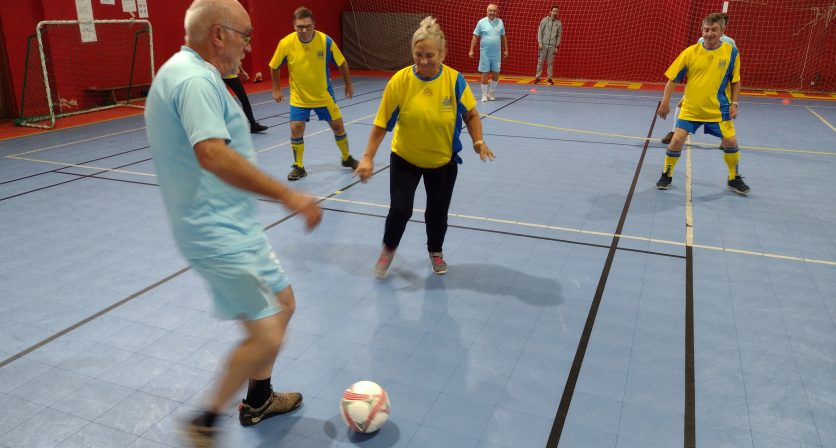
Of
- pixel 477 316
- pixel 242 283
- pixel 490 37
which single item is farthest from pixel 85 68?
pixel 242 283

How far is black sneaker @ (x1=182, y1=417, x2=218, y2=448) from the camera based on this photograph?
7.39 feet

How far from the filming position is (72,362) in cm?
326

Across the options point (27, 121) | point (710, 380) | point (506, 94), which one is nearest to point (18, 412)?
point (710, 380)

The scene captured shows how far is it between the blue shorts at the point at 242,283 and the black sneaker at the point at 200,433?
0.43m

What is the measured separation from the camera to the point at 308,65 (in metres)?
6.70

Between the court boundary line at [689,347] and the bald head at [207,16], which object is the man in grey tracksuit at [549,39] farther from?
the bald head at [207,16]

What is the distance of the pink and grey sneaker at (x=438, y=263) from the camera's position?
4.43 metres

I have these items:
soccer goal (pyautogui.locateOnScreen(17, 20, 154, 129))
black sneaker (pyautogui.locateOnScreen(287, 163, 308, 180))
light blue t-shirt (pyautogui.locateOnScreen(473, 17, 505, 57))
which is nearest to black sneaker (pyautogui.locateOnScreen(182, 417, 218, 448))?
black sneaker (pyautogui.locateOnScreen(287, 163, 308, 180))

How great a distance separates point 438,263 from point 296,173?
312 centimetres

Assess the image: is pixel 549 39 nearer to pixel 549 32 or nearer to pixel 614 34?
pixel 549 32

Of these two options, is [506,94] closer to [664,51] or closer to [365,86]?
[365,86]

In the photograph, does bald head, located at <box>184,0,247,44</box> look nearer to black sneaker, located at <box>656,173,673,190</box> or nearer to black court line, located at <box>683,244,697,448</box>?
black court line, located at <box>683,244,697,448</box>

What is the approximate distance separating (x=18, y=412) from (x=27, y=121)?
929 centimetres

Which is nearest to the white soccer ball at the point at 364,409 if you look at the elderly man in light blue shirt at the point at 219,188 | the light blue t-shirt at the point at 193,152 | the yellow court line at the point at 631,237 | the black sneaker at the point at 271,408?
the black sneaker at the point at 271,408
